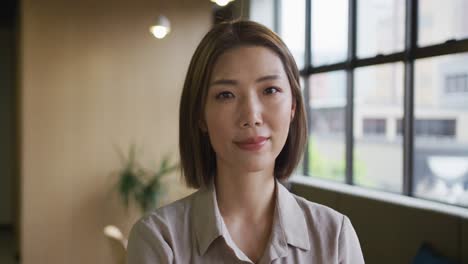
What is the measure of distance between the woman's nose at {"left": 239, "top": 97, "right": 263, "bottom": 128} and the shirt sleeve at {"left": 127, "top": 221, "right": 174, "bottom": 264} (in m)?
0.25

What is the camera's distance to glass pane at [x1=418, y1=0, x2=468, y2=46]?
3.06 m

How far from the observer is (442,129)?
327cm

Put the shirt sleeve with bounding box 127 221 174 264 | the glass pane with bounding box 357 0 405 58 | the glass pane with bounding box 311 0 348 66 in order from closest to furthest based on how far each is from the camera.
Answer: the shirt sleeve with bounding box 127 221 174 264
the glass pane with bounding box 357 0 405 58
the glass pane with bounding box 311 0 348 66

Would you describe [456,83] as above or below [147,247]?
above

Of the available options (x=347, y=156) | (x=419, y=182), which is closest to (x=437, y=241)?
(x=419, y=182)

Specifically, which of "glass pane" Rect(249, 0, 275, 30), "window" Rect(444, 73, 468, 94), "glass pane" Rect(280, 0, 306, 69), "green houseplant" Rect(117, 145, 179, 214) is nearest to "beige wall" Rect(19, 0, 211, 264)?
"green houseplant" Rect(117, 145, 179, 214)

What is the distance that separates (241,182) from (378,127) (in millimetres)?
3181

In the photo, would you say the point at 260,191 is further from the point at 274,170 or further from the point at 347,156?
the point at 347,156

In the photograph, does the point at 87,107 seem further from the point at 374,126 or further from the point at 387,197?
the point at 387,197

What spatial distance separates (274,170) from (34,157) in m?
4.51

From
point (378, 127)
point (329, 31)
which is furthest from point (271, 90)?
point (329, 31)

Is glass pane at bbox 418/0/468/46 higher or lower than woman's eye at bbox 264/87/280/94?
higher

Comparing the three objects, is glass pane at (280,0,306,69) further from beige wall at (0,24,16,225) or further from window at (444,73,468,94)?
beige wall at (0,24,16,225)

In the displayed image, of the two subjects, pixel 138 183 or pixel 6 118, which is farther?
pixel 6 118
